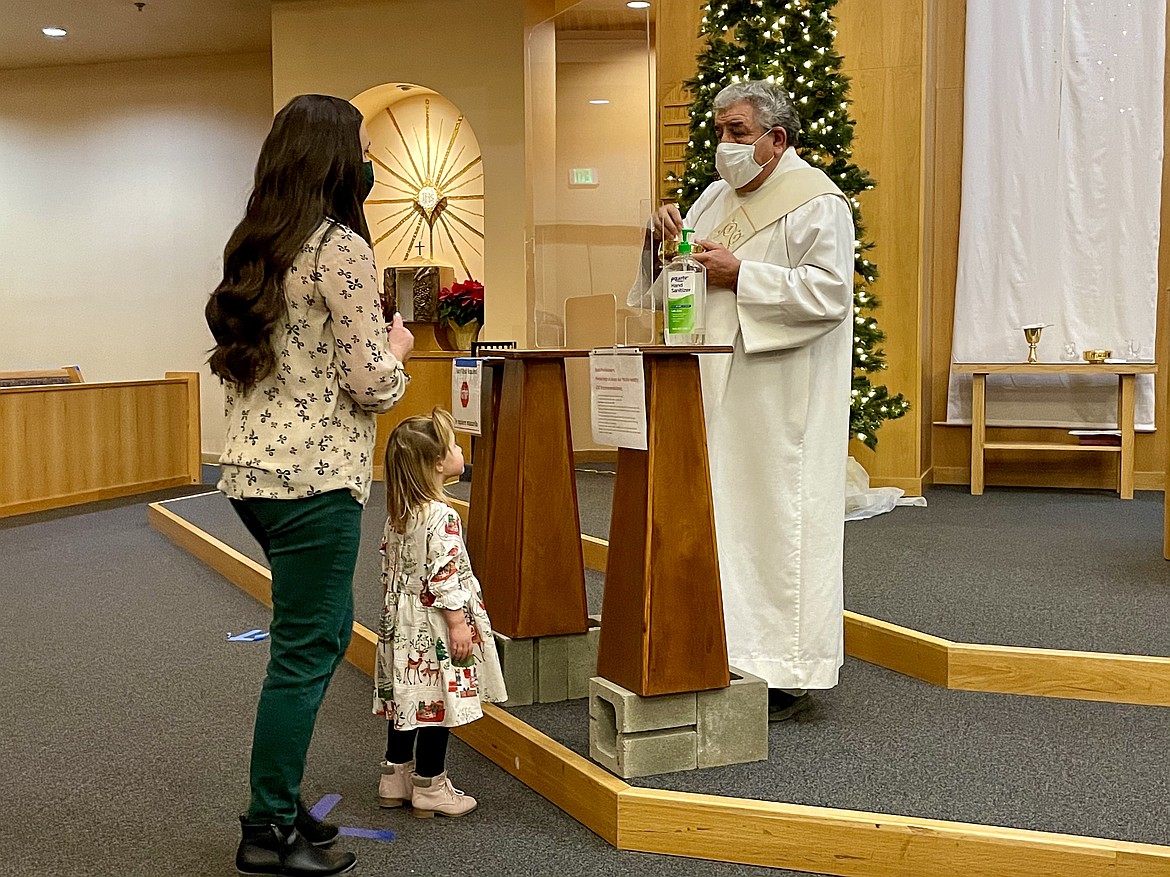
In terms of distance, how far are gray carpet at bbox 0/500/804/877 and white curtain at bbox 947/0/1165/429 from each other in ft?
A: 15.2

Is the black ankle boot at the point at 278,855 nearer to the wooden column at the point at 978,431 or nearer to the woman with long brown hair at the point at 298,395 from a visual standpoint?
the woman with long brown hair at the point at 298,395

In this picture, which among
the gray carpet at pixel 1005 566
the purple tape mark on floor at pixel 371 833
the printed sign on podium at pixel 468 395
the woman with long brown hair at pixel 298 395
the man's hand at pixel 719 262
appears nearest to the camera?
the woman with long brown hair at pixel 298 395

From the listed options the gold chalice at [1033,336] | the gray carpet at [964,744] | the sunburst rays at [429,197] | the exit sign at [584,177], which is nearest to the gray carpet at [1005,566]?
the gray carpet at [964,744]

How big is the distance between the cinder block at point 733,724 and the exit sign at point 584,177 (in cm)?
144

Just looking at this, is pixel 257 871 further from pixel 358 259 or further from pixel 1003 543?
pixel 1003 543

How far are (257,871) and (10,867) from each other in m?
0.54

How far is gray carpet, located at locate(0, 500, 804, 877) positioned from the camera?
7.79ft

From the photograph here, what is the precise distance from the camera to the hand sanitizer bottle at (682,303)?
8.79ft

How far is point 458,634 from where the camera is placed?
2512 millimetres

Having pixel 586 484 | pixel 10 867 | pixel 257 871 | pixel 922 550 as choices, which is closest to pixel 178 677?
pixel 10 867

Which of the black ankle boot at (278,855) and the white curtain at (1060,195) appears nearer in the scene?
the black ankle boot at (278,855)

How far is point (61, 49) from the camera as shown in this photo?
10.4 m

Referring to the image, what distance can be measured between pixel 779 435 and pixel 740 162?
70cm

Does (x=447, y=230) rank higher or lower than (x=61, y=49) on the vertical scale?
lower
